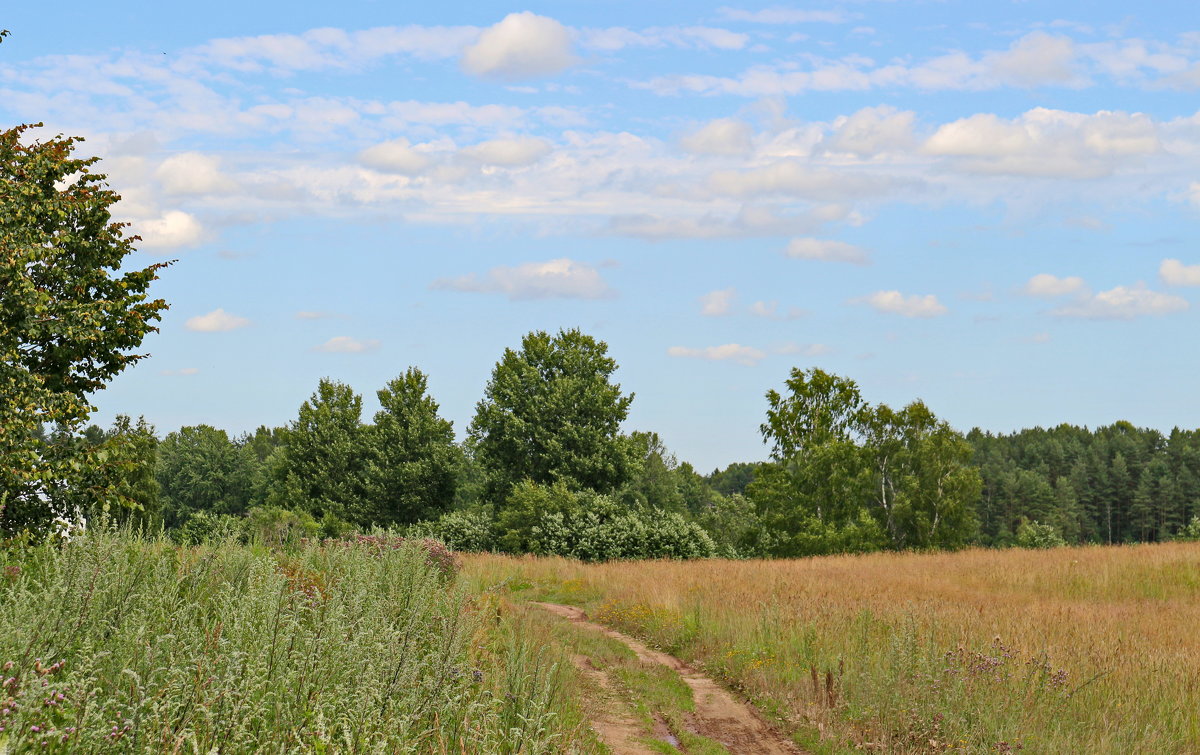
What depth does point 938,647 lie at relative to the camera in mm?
12031

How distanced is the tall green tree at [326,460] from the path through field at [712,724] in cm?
4494

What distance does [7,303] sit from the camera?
16.9 meters

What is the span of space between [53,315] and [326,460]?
136 feet

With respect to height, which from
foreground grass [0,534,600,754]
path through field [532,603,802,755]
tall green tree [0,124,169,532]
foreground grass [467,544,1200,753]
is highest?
tall green tree [0,124,169,532]

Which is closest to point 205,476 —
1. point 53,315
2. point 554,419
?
point 554,419

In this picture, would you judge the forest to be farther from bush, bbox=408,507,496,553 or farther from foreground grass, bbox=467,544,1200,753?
foreground grass, bbox=467,544,1200,753

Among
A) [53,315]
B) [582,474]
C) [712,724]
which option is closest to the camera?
[712,724]

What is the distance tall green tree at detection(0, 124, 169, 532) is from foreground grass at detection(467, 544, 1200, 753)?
28.0 ft

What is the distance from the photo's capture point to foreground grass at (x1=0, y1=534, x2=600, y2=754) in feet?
15.9

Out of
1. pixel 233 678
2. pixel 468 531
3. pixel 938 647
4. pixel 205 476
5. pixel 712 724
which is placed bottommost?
pixel 712 724

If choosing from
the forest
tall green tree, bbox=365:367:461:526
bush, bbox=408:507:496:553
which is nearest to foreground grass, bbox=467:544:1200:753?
the forest

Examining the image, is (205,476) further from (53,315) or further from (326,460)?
(53,315)

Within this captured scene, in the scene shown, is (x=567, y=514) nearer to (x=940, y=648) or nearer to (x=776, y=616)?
(x=776, y=616)

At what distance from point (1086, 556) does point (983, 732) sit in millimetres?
20182
